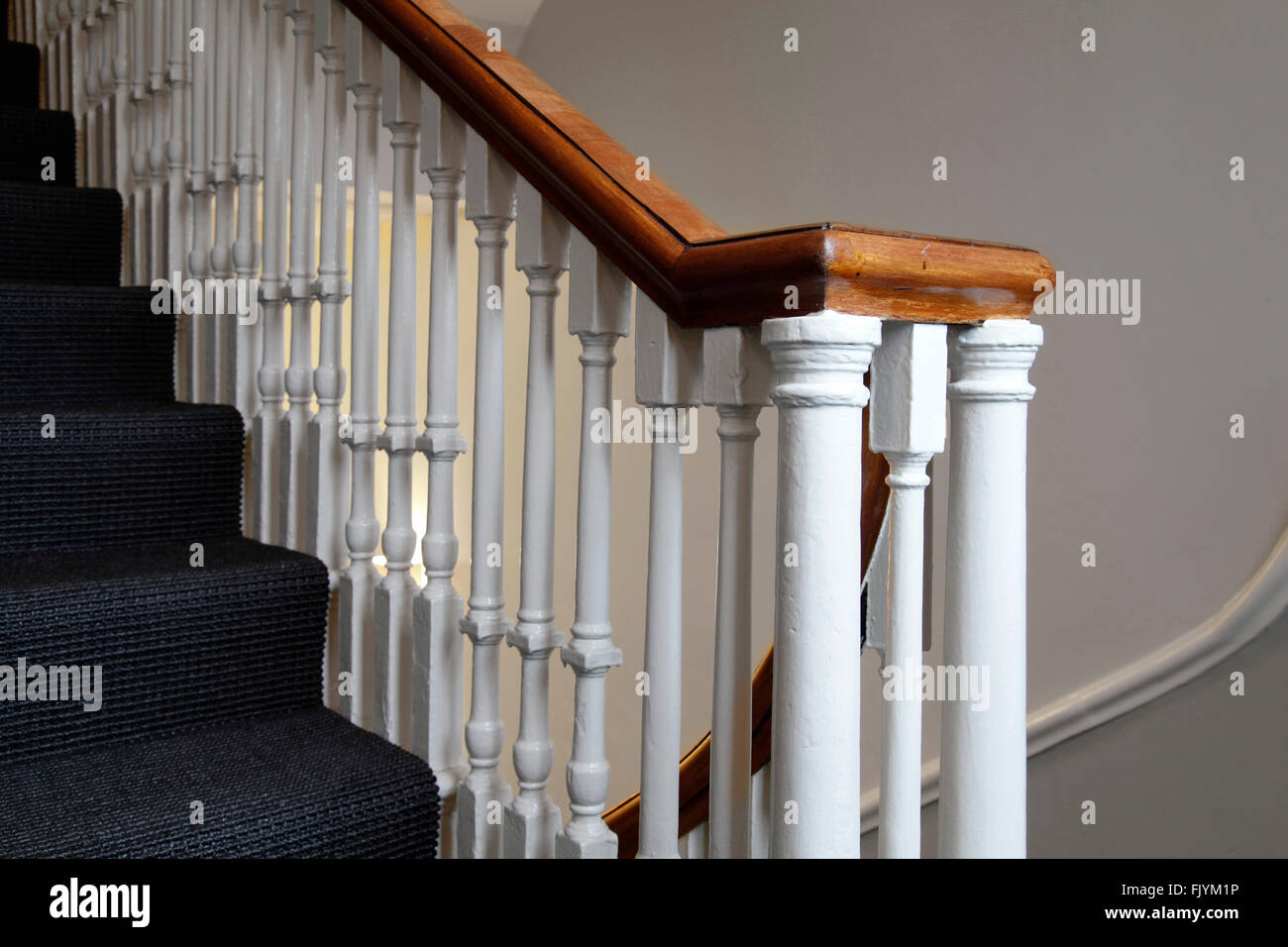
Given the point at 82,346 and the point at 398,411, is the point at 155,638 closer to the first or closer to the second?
the point at 398,411

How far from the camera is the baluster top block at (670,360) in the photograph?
94 cm

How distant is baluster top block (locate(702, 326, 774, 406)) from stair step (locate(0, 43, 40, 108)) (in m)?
2.13

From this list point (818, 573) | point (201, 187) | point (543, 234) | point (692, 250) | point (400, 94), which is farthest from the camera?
point (201, 187)

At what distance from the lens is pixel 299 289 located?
5.11 ft

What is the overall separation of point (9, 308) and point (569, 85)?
7.79 ft

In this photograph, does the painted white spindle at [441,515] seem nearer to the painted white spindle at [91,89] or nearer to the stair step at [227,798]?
the stair step at [227,798]

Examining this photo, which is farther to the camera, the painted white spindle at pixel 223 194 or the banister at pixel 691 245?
the painted white spindle at pixel 223 194

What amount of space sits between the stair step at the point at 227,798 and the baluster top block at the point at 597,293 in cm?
54

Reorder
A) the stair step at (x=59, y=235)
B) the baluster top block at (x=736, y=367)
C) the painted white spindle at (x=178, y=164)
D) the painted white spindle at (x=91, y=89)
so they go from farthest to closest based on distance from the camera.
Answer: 1. the painted white spindle at (x=91, y=89)
2. the stair step at (x=59, y=235)
3. the painted white spindle at (x=178, y=164)
4. the baluster top block at (x=736, y=367)

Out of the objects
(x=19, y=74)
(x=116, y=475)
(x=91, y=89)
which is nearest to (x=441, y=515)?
(x=116, y=475)

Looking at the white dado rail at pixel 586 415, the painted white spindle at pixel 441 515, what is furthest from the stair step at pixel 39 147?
the painted white spindle at pixel 441 515

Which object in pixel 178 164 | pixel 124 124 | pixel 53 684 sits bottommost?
pixel 53 684

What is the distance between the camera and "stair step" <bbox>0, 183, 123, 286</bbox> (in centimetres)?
194

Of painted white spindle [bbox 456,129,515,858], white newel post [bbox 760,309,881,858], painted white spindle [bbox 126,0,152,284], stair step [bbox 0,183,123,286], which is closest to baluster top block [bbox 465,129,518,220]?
painted white spindle [bbox 456,129,515,858]
